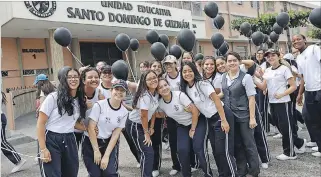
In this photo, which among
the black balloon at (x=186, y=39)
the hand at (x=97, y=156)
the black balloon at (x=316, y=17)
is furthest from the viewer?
the black balloon at (x=186, y=39)

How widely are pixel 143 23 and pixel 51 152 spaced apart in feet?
33.2

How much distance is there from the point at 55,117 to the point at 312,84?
3144 mm

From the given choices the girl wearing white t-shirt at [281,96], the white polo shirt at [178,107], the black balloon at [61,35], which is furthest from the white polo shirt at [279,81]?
the black balloon at [61,35]

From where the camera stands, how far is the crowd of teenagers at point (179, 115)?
284 cm

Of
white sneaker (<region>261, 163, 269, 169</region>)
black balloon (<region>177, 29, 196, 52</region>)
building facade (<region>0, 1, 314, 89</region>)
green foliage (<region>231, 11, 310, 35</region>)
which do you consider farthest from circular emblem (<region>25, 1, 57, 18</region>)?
green foliage (<region>231, 11, 310, 35</region>)

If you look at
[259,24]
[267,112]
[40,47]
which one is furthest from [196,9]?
[267,112]

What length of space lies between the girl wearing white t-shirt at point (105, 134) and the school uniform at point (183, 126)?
22.7 inches

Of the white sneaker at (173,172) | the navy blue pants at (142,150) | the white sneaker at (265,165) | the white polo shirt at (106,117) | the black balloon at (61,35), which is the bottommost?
the white sneaker at (173,172)

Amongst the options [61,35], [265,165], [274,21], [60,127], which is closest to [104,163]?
[60,127]

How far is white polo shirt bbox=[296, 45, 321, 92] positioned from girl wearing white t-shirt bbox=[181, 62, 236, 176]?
53.1 inches

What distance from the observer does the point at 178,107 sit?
11.3ft

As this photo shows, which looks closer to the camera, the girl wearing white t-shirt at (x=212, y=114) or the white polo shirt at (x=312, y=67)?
the girl wearing white t-shirt at (x=212, y=114)

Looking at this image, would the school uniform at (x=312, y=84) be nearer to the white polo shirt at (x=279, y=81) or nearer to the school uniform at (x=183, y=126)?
the white polo shirt at (x=279, y=81)

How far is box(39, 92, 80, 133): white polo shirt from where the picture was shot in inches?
107
